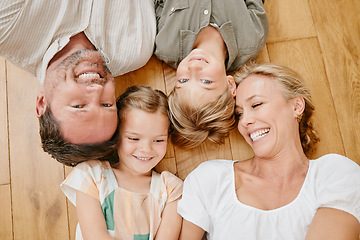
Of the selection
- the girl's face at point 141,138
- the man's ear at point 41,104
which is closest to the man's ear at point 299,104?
the girl's face at point 141,138

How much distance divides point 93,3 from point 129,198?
2.98 feet

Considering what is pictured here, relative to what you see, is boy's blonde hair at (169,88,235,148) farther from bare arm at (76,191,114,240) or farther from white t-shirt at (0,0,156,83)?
bare arm at (76,191,114,240)

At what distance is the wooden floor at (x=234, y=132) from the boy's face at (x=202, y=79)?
300 millimetres

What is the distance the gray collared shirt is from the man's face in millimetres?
440

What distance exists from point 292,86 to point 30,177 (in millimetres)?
1352

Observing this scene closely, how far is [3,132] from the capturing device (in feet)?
5.74

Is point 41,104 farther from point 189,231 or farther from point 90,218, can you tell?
point 189,231

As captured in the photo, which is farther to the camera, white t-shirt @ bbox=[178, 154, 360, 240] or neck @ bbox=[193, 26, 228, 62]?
neck @ bbox=[193, 26, 228, 62]

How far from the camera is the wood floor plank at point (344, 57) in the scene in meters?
1.81

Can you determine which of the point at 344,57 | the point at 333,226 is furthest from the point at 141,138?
the point at 344,57

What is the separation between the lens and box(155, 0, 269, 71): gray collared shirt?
1.72m

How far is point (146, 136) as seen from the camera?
154 centimetres

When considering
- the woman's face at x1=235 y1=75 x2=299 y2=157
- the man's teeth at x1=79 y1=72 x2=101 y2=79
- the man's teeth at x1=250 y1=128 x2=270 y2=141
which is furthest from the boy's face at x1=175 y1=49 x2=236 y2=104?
the man's teeth at x1=79 y1=72 x2=101 y2=79

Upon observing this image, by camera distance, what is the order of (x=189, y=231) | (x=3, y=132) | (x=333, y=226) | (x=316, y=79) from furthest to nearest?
(x=316, y=79) < (x=3, y=132) < (x=189, y=231) < (x=333, y=226)
